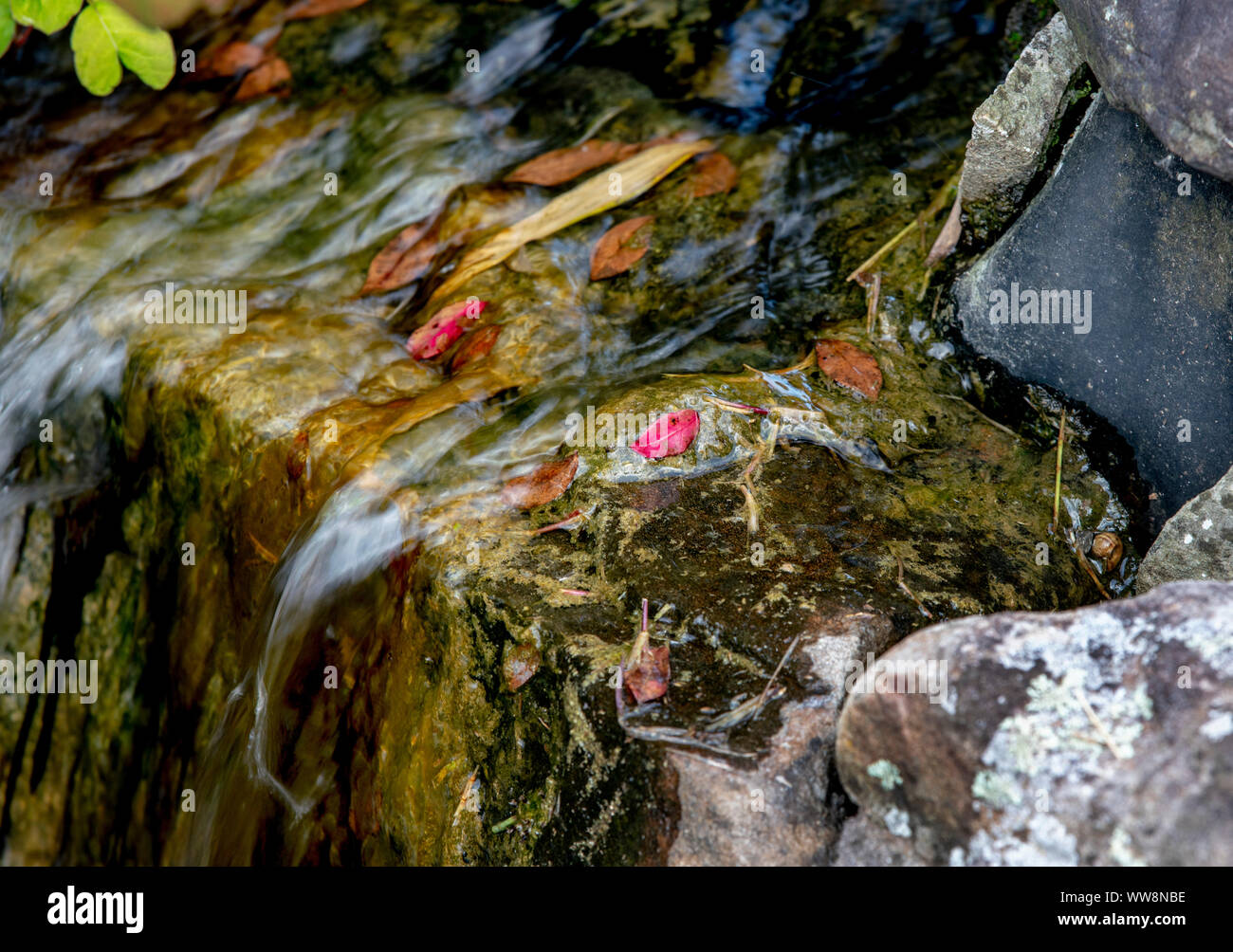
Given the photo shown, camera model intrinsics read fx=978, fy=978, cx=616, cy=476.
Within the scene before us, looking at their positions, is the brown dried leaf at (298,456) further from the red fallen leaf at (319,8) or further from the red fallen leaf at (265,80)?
the red fallen leaf at (319,8)

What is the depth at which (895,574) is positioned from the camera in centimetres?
242

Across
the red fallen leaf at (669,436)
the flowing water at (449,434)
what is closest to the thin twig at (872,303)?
the flowing water at (449,434)

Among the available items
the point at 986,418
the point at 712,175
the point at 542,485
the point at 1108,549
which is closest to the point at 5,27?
the point at 712,175

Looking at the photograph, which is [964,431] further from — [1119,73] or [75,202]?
[75,202]

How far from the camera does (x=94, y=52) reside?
3727mm

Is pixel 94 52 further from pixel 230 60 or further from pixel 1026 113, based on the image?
pixel 1026 113

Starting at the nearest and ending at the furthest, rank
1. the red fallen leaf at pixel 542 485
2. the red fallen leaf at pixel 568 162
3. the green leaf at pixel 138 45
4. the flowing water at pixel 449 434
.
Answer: the flowing water at pixel 449 434, the red fallen leaf at pixel 542 485, the green leaf at pixel 138 45, the red fallen leaf at pixel 568 162

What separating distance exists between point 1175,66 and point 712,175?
1.97m

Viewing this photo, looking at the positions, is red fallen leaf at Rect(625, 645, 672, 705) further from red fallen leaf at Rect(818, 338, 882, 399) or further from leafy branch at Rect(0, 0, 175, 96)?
leafy branch at Rect(0, 0, 175, 96)

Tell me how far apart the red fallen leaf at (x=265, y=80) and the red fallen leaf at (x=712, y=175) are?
219cm

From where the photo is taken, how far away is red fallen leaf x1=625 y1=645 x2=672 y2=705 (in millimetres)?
2148

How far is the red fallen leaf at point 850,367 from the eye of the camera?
9.92 ft

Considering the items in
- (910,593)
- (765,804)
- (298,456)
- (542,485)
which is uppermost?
(298,456)

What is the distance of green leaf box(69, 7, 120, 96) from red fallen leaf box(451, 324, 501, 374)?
1.81 m
